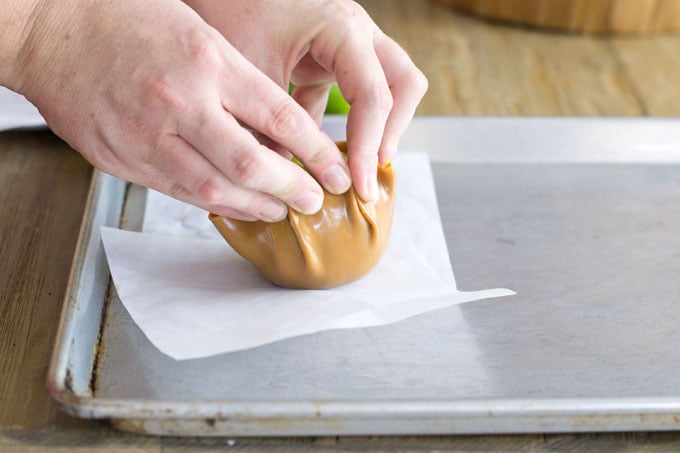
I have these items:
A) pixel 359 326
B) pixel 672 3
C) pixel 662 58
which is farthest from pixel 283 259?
pixel 672 3

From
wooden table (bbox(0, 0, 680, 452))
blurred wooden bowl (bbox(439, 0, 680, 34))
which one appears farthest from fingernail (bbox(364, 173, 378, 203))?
blurred wooden bowl (bbox(439, 0, 680, 34))

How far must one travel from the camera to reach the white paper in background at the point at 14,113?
1.17 meters

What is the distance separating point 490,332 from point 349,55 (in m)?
0.27

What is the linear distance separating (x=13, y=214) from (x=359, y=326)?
0.44 m

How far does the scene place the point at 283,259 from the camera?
0.86m

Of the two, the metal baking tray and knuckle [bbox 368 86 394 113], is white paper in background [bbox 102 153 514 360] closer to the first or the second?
the metal baking tray

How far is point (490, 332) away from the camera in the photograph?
85cm

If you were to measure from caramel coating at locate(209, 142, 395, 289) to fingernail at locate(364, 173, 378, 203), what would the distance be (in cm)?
1

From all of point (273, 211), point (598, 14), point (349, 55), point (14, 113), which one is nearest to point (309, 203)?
point (273, 211)

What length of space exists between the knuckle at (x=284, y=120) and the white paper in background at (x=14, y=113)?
0.52 m

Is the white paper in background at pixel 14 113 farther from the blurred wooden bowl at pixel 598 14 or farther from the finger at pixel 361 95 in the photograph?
the blurred wooden bowl at pixel 598 14

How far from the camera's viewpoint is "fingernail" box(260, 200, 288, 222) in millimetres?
811

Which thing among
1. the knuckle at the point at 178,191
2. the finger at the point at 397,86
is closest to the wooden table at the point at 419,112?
the knuckle at the point at 178,191

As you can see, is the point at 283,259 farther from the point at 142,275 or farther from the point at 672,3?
the point at 672,3
